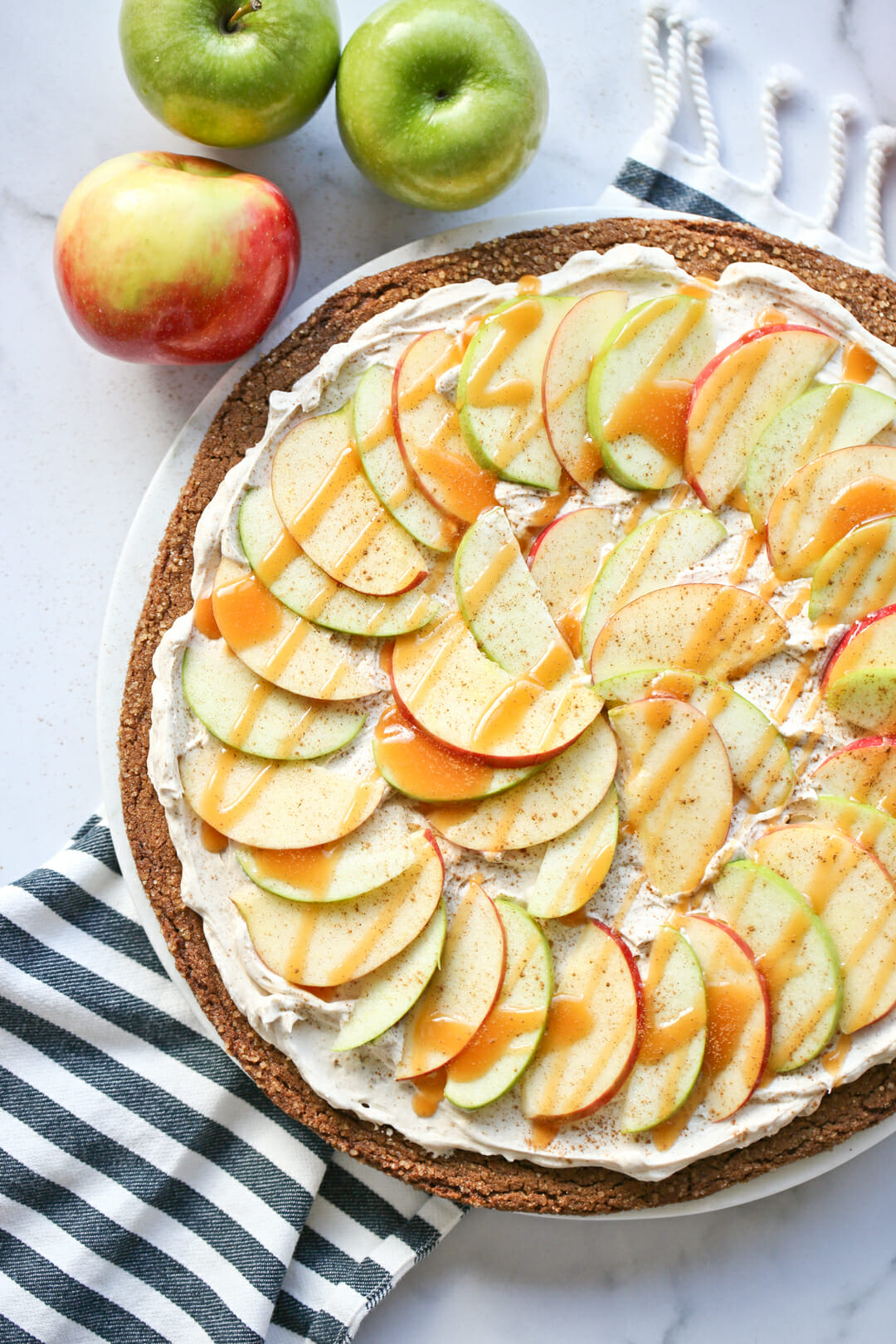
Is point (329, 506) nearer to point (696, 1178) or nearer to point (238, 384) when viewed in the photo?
point (238, 384)

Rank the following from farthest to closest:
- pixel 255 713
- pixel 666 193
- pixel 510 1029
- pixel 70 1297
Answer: pixel 666 193
pixel 70 1297
pixel 255 713
pixel 510 1029

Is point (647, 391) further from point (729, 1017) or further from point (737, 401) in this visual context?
point (729, 1017)

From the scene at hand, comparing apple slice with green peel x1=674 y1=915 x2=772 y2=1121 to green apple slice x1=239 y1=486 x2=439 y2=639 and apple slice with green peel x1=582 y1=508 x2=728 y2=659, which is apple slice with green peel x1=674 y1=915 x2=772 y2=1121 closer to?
apple slice with green peel x1=582 y1=508 x2=728 y2=659

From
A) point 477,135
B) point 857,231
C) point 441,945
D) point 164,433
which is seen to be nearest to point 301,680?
point 441,945

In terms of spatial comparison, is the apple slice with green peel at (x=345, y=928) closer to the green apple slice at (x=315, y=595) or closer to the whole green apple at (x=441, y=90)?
the green apple slice at (x=315, y=595)

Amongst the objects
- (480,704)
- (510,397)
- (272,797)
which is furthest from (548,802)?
(510,397)

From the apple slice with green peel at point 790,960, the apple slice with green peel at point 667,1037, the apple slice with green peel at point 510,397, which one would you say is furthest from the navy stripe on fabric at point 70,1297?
the apple slice with green peel at point 510,397

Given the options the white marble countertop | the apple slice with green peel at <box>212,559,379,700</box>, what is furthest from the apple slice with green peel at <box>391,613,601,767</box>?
the white marble countertop
